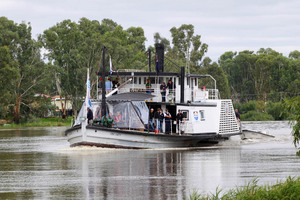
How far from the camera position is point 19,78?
82.0 meters

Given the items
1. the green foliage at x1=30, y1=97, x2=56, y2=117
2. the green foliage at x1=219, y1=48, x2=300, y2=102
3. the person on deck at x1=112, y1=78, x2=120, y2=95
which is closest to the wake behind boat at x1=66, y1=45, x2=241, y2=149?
the person on deck at x1=112, y1=78, x2=120, y2=95

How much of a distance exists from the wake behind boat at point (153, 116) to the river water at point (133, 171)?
942 mm

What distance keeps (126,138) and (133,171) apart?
→ 30.9ft

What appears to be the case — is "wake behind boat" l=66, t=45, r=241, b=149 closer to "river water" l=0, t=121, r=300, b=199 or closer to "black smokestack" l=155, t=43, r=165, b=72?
"black smokestack" l=155, t=43, r=165, b=72

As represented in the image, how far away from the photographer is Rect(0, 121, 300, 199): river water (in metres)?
18.2

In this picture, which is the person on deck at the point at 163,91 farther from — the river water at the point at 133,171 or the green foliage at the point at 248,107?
the green foliage at the point at 248,107

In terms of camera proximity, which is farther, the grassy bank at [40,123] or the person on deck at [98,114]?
the grassy bank at [40,123]

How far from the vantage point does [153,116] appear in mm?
35000

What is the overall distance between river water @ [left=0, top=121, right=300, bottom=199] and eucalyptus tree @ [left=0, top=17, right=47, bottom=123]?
48.4 metres

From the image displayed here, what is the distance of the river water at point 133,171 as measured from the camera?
18.2 metres

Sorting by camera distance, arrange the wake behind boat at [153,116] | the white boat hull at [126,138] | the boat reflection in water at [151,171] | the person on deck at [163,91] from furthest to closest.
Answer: the person on deck at [163,91] < the wake behind boat at [153,116] < the white boat hull at [126,138] < the boat reflection in water at [151,171]

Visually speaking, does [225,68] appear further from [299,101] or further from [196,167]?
[299,101]

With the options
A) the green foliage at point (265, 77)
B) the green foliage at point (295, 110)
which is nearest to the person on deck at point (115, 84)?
the green foliage at point (295, 110)

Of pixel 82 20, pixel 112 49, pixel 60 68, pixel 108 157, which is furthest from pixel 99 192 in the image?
pixel 82 20
